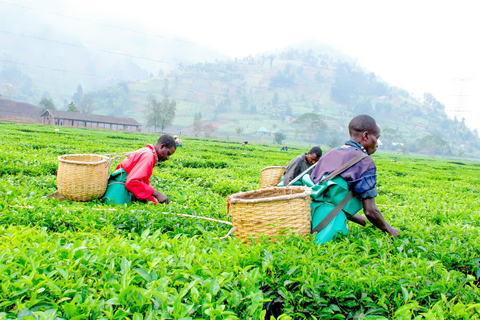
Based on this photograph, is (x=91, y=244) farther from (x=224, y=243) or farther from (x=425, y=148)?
(x=425, y=148)

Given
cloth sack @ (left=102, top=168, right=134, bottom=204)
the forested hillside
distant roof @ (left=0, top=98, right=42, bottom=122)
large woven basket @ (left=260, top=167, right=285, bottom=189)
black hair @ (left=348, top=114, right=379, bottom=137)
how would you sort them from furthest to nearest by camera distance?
the forested hillside
distant roof @ (left=0, top=98, right=42, bottom=122)
large woven basket @ (left=260, top=167, right=285, bottom=189)
cloth sack @ (left=102, top=168, right=134, bottom=204)
black hair @ (left=348, top=114, right=379, bottom=137)

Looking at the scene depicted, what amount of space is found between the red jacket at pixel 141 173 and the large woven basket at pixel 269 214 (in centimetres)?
181

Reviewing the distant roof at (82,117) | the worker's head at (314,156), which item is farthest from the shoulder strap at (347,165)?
the distant roof at (82,117)

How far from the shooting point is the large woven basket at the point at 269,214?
279cm

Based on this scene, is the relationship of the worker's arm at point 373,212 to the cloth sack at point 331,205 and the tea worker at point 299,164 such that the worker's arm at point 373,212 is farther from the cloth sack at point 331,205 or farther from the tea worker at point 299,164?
the tea worker at point 299,164

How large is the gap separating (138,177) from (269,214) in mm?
2071

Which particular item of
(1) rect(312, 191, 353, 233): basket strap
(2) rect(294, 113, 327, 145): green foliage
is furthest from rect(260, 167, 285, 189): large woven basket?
(2) rect(294, 113, 327, 145): green foliage

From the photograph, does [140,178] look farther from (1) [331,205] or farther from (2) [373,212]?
(2) [373,212]

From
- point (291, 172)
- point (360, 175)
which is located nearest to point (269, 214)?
point (360, 175)

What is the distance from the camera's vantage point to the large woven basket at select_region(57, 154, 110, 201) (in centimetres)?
429

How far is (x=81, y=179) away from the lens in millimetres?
4320

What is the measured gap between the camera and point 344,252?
265cm

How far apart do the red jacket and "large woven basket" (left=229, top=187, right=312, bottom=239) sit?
5.95ft

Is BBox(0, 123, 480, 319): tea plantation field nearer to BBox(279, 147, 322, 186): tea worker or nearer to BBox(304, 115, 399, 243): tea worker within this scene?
BBox(304, 115, 399, 243): tea worker
